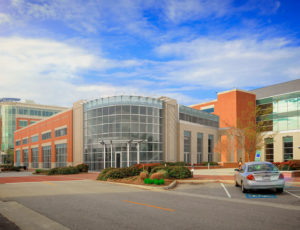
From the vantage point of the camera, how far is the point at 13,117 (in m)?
101

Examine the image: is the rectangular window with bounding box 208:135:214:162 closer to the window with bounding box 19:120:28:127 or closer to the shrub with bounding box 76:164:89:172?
the shrub with bounding box 76:164:89:172

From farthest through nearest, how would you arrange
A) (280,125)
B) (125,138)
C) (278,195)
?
(280,125) < (125,138) < (278,195)

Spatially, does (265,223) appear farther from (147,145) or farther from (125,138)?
(147,145)

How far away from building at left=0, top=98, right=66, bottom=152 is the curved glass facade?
66990 millimetres

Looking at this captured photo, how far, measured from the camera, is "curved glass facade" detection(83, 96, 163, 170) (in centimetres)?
3981

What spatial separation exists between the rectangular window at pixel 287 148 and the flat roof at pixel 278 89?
10682 millimetres

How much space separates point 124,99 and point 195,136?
1522 centimetres

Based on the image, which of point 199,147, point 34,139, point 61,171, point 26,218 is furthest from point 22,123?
point 26,218

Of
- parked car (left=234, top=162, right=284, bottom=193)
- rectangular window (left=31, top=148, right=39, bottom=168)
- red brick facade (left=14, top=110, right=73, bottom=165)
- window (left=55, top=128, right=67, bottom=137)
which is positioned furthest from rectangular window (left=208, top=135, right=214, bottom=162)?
parked car (left=234, top=162, right=284, bottom=193)

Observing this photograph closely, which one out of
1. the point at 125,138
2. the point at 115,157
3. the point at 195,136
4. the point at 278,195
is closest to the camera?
the point at 278,195

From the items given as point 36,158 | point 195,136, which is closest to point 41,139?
point 36,158

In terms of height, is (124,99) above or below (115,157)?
above

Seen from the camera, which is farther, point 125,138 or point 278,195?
point 125,138

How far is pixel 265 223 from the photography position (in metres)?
7.98
